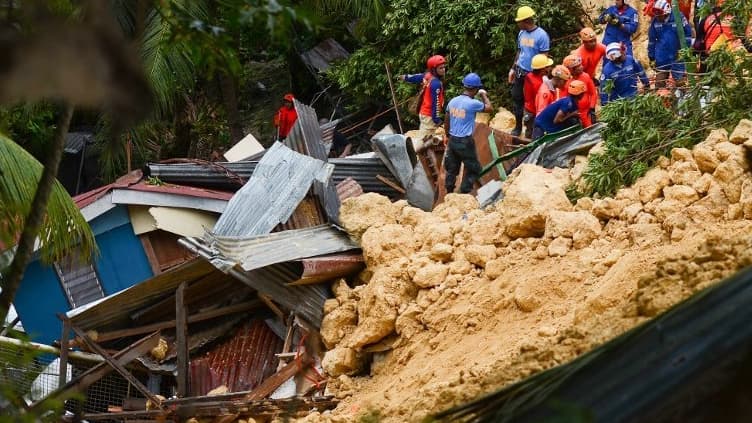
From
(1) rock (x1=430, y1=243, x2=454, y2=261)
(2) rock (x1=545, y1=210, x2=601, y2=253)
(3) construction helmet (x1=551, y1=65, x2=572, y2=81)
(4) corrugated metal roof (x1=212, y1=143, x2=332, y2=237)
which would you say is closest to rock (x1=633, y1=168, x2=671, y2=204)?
(2) rock (x1=545, y1=210, x2=601, y2=253)

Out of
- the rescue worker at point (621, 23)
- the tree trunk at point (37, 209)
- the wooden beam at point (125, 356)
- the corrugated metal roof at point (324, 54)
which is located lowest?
the wooden beam at point (125, 356)

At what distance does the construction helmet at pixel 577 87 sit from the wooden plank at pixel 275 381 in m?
4.31

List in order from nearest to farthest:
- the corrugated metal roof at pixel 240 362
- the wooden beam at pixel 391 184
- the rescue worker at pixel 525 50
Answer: the corrugated metal roof at pixel 240 362 < the rescue worker at pixel 525 50 < the wooden beam at pixel 391 184

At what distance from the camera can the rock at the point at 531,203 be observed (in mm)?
11484

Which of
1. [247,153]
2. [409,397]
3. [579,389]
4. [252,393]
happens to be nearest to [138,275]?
[247,153]

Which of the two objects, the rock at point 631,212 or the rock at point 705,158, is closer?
the rock at point 705,158

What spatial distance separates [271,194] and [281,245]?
1.21 m

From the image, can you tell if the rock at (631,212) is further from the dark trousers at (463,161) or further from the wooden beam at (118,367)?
the wooden beam at (118,367)

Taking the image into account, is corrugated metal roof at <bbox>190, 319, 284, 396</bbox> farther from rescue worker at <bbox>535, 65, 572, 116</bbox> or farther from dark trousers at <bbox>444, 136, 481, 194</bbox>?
rescue worker at <bbox>535, 65, 572, 116</bbox>

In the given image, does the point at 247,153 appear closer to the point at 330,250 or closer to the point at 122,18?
the point at 122,18

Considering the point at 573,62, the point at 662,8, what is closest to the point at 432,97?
the point at 573,62

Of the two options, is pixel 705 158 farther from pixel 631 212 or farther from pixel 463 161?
pixel 463 161

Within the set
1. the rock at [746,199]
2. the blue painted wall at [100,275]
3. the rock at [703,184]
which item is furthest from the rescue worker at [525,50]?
the rock at [746,199]

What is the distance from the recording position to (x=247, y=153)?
18.0 metres
